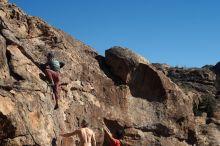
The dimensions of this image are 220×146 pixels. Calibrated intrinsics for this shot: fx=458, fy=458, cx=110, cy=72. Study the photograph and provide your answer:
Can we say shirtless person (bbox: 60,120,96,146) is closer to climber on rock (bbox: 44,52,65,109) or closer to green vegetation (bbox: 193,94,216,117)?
climber on rock (bbox: 44,52,65,109)

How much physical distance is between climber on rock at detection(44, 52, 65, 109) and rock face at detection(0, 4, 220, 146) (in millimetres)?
226

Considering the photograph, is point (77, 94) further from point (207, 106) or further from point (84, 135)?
point (207, 106)

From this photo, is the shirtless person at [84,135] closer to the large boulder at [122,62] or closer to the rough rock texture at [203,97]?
the large boulder at [122,62]

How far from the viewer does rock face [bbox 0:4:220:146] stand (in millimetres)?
13570

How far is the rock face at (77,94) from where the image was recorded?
13570 mm

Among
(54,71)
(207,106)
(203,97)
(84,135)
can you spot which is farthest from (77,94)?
(203,97)

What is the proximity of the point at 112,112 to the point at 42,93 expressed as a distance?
4.44m

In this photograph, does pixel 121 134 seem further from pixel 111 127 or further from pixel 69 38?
pixel 69 38

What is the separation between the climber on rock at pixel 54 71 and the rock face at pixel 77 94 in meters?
0.23

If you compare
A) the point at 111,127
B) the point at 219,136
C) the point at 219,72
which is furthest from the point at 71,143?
the point at 219,72

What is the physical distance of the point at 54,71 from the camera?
1587 centimetres

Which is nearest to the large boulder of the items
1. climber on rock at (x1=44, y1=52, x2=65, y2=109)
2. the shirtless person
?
climber on rock at (x1=44, y1=52, x2=65, y2=109)

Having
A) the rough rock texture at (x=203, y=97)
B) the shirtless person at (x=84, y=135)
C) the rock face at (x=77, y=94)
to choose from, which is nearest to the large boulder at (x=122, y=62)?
the rock face at (x=77, y=94)

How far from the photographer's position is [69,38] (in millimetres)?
19391
